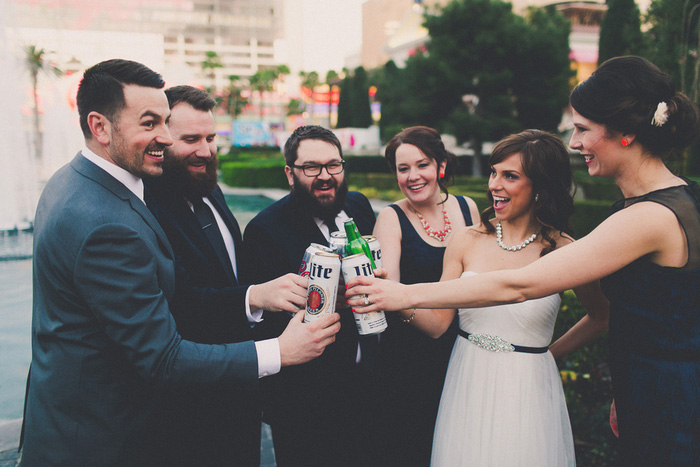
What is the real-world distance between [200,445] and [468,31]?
2220 centimetres

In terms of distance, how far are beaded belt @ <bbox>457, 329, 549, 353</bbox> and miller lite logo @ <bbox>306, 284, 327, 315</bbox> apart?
0.86 metres

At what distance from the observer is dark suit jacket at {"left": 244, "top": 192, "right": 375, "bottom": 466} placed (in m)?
2.48

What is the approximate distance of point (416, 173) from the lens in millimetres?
2947

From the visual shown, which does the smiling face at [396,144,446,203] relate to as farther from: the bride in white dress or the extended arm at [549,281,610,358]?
the extended arm at [549,281,610,358]

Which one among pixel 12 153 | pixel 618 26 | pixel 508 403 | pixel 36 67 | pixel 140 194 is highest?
pixel 36 67

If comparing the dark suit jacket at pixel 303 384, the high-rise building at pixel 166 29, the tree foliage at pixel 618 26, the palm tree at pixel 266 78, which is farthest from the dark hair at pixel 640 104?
the high-rise building at pixel 166 29

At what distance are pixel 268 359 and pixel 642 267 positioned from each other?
4.78ft

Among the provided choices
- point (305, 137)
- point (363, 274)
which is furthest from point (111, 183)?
point (305, 137)

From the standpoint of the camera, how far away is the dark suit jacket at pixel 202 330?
2.21 m

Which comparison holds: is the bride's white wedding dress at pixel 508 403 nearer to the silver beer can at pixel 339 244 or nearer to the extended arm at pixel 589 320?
the extended arm at pixel 589 320

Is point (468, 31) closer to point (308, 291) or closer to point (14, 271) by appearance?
point (14, 271)

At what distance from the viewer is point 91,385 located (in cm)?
162

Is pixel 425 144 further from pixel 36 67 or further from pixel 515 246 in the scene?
pixel 36 67

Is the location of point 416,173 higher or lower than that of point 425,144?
lower
